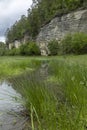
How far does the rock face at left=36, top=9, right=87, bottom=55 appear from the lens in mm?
58206

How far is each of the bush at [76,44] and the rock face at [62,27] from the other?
5303mm

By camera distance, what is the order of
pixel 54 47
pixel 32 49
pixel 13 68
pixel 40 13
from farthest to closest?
pixel 40 13
pixel 32 49
pixel 54 47
pixel 13 68

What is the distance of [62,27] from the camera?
61969mm

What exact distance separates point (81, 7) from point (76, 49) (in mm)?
15584

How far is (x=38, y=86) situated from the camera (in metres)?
6.59

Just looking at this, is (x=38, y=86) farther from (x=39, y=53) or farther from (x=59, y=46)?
(x=39, y=53)

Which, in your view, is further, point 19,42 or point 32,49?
point 19,42

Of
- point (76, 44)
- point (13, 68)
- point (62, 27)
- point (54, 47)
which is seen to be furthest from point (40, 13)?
point (13, 68)

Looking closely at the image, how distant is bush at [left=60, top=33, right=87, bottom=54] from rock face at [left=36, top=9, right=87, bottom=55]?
530 centimetres

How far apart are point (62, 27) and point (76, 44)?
14.4m

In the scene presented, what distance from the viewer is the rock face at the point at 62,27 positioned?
58206 millimetres

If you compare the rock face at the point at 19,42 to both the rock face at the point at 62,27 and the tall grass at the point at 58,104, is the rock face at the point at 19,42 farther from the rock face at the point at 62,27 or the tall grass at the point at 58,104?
the tall grass at the point at 58,104

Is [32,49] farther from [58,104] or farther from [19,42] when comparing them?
[58,104]

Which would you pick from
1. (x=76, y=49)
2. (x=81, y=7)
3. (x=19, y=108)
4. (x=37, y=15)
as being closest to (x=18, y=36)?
(x=37, y=15)
